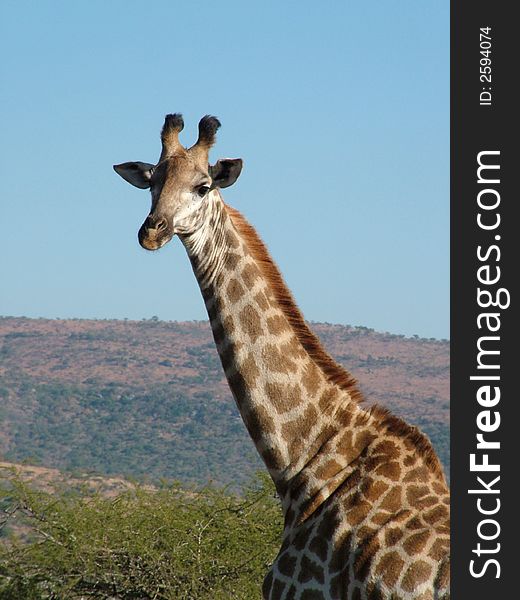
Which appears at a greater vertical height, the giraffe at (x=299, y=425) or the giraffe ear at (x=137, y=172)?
the giraffe ear at (x=137, y=172)

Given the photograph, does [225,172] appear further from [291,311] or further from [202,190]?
[291,311]

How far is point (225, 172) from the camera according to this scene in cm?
817

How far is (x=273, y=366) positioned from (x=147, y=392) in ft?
198

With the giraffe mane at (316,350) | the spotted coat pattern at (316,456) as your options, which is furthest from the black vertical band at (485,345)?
the giraffe mane at (316,350)

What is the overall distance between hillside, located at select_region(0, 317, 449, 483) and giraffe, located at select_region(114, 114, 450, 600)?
1405 inches

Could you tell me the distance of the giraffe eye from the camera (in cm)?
796

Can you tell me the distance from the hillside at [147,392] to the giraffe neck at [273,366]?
1405 inches

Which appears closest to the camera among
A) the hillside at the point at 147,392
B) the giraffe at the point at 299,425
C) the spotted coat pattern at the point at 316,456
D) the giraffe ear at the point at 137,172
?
the spotted coat pattern at the point at 316,456

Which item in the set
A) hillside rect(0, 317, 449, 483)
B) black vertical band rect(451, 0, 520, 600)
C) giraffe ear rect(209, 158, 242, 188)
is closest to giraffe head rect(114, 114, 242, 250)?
giraffe ear rect(209, 158, 242, 188)

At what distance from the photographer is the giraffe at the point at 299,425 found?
7039 mm

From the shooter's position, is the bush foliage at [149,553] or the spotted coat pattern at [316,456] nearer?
the spotted coat pattern at [316,456]

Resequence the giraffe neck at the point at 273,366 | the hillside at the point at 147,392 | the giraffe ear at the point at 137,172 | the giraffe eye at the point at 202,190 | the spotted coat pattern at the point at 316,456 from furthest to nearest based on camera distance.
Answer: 1. the hillside at the point at 147,392
2. the giraffe ear at the point at 137,172
3. the giraffe eye at the point at 202,190
4. the giraffe neck at the point at 273,366
5. the spotted coat pattern at the point at 316,456

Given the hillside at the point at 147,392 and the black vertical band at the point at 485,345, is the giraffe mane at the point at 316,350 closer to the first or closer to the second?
the black vertical band at the point at 485,345

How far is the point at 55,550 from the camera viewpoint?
527 inches
